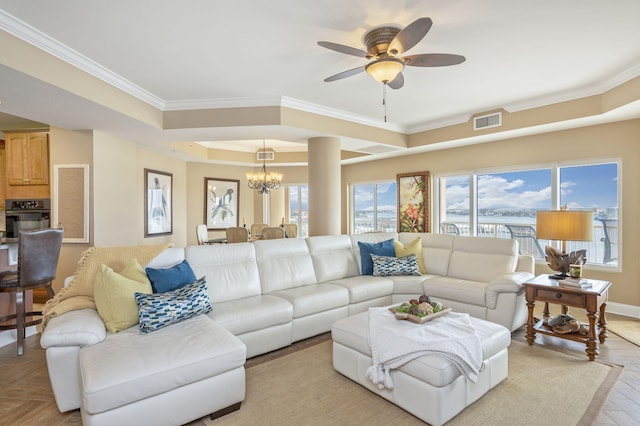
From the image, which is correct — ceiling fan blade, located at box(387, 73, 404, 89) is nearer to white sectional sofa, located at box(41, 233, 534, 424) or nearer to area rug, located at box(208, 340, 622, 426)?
white sectional sofa, located at box(41, 233, 534, 424)

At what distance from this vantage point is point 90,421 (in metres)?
1.73

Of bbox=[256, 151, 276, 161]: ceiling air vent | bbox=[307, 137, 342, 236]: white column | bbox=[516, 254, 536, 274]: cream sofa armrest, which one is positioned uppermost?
bbox=[256, 151, 276, 161]: ceiling air vent

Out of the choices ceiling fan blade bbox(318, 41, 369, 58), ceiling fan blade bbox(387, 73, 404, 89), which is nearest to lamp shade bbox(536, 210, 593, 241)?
ceiling fan blade bbox(387, 73, 404, 89)

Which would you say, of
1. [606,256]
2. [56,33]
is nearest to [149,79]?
[56,33]

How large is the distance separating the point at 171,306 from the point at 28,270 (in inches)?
70.8

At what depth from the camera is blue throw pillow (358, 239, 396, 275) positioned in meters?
4.34

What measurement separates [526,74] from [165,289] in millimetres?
4228

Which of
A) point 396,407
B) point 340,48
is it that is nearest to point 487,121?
point 340,48

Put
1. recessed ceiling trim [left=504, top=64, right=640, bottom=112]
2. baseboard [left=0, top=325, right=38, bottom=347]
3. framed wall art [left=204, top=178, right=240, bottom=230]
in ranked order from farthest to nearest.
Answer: framed wall art [left=204, top=178, right=240, bottom=230] → recessed ceiling trim [left=504, top=64, right=640, bottom=112] → baseboard [left=0, top=325, right=38, bottom=347]

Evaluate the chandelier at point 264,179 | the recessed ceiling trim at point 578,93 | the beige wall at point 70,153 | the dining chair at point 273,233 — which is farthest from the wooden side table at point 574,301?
the beige wall at point 70,153

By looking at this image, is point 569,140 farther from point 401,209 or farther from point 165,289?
point 165,289

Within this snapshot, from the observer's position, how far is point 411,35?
7.16 feet

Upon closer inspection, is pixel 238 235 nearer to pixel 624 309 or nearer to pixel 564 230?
pixel 564 230

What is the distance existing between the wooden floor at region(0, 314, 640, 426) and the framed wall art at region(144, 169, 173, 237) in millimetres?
2840
